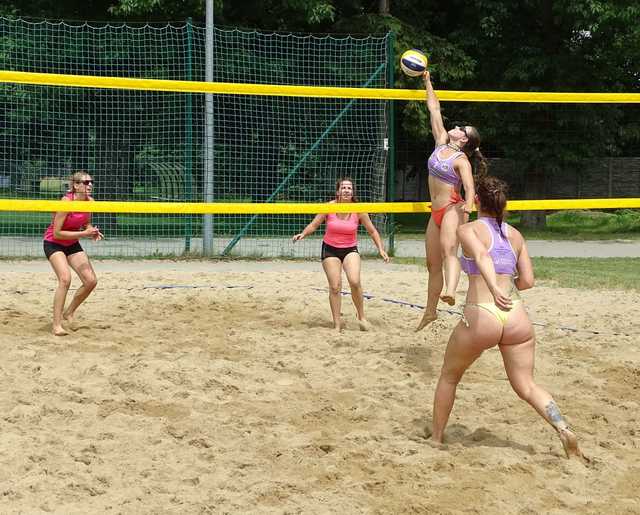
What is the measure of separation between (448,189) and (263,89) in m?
1.61

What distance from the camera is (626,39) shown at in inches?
720

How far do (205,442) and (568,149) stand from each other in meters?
15.9

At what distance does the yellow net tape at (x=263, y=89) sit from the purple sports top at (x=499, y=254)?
112 inches

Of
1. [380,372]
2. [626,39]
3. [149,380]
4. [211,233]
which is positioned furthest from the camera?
[626,39]

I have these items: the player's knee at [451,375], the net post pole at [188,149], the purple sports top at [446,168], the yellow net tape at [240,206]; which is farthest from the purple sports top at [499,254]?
the net post pole at [188,149]

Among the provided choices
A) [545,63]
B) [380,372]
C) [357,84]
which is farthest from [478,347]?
[545,63]

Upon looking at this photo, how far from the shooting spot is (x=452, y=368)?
4.59m

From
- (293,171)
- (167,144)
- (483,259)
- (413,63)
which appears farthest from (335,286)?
(167,144)

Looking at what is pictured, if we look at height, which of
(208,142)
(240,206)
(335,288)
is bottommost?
(335,288)

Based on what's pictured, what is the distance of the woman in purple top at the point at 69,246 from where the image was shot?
→ 7125 mm

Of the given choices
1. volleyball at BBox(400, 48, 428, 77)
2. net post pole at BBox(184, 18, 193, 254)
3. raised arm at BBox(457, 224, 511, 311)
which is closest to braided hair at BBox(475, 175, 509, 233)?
raised arm at BBox(457, 224, 511, 311)

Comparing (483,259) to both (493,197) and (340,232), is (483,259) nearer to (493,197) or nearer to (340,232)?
(493,197)

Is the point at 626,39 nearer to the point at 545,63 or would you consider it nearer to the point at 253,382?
the point at 545,63

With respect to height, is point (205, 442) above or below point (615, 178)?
below
